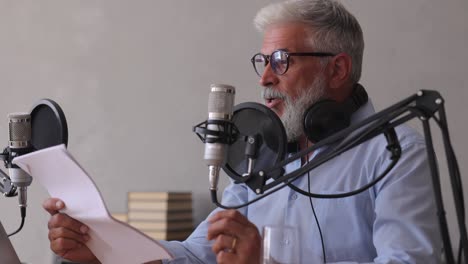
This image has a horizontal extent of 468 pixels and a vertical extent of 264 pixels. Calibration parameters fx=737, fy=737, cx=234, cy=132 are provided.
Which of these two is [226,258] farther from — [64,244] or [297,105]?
[297,105]

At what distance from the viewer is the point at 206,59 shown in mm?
3180

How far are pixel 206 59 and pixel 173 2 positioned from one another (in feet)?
1.08

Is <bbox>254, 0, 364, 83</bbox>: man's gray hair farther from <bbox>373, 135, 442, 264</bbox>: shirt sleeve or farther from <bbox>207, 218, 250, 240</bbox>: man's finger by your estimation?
<bbox>207, 218, 250, 240</bbox>: man's finger

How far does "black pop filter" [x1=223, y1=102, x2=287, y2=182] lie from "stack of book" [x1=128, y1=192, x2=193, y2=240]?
1443mm

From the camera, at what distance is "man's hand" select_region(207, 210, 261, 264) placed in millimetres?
1342

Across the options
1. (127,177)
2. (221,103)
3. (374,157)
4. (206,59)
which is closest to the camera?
(221,103)

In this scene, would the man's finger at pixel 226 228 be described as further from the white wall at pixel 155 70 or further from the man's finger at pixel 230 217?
the white wall at pixel 155 70

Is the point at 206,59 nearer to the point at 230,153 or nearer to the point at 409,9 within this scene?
the point at 409,9

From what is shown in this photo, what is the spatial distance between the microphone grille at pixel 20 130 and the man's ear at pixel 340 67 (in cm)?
85

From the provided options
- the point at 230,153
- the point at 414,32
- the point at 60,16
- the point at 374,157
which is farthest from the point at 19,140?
the point at 60,16

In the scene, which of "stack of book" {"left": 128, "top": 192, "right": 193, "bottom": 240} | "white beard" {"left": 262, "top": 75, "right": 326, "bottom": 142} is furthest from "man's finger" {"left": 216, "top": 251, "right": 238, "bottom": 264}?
"stack of book" {"left": 128, "top": 192, "right": 193, "bottom": 240}

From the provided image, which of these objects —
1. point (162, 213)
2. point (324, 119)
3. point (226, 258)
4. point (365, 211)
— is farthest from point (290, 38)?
point (162, 213)

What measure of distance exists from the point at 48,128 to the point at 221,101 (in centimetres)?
58

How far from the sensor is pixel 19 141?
1.67m
